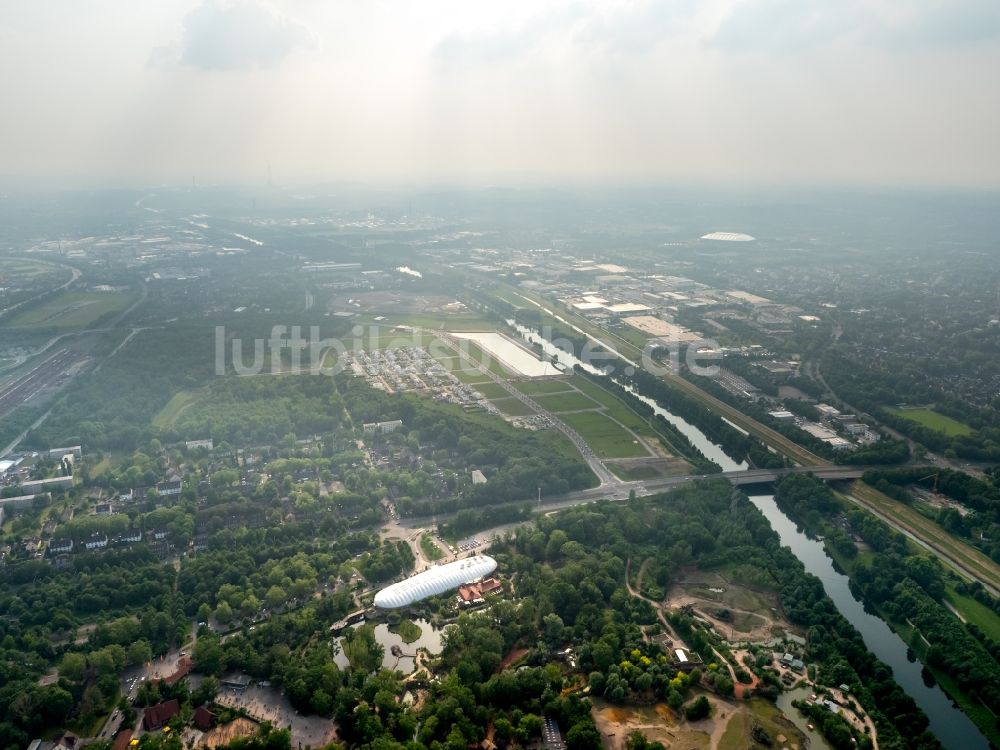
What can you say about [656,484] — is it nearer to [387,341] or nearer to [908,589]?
[908,589]

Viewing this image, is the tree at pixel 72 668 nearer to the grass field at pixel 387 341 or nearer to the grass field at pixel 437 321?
the grass field at pixel 387 341

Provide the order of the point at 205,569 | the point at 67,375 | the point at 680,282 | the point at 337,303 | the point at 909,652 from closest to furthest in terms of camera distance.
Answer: the point at 909,652
the point at 205,569
the point at 67,375
the point at 337,303
the point at 680,282

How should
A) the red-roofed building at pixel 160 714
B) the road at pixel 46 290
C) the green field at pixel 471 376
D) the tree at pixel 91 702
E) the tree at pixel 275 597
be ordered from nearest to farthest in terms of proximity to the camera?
the red-roofed building at pixel 160 714
the tree at pixel 91 702
the tree at pixel 275 597
the green field at pixel 471 376
the road at pixel 46 290

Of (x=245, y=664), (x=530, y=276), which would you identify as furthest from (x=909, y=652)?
(x=530, y=276)

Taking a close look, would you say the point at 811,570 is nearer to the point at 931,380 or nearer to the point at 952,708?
the point at 952,708

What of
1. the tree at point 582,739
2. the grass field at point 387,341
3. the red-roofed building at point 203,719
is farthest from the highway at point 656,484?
the grass field at point 387,341

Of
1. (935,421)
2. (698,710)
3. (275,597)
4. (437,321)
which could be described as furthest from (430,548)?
(437,321)

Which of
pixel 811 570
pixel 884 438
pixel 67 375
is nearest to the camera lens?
pixel 811 570
